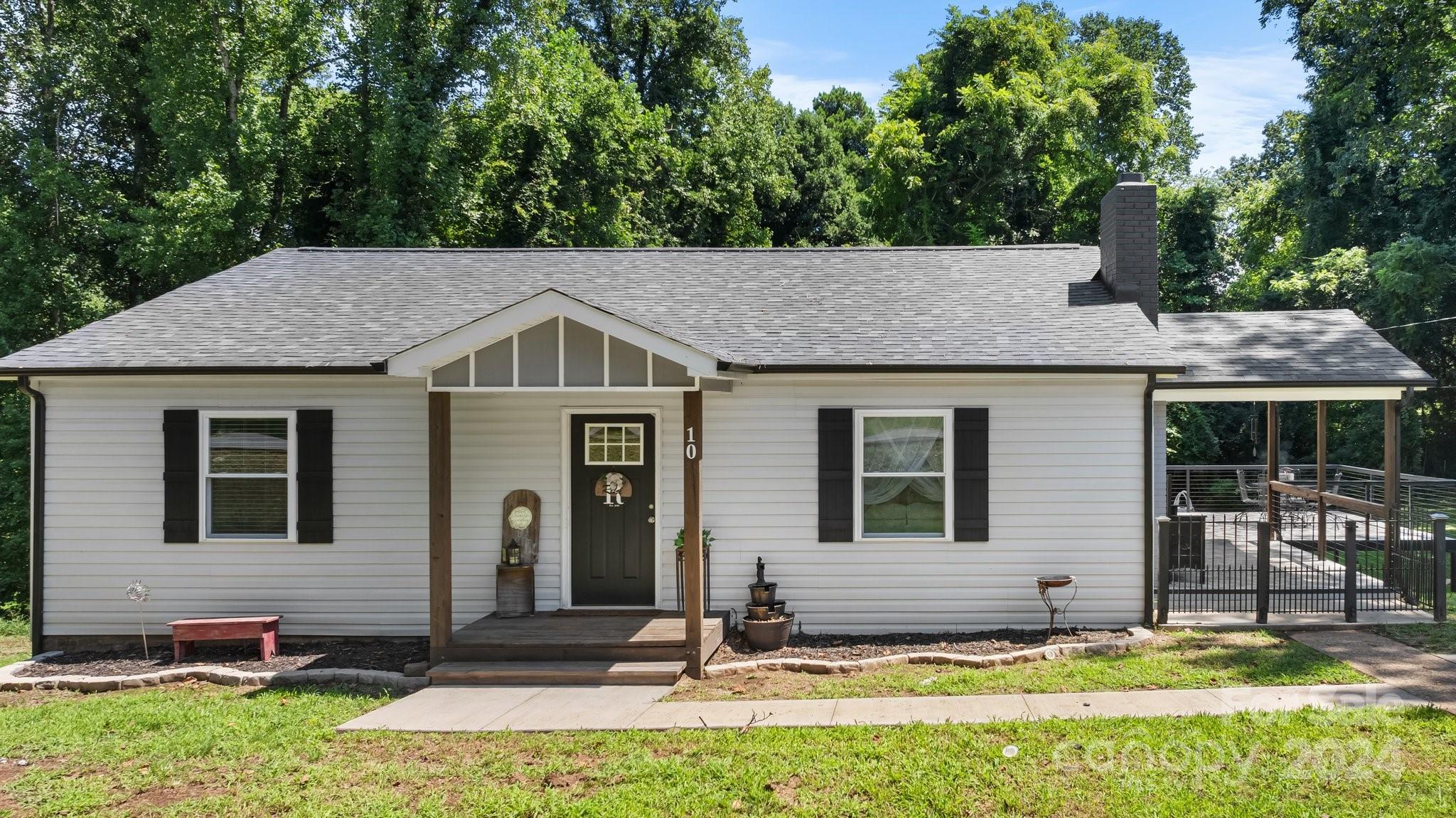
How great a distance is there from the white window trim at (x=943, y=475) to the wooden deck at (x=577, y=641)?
5.86 ft

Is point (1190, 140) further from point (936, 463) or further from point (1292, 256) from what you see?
point (936, 463)

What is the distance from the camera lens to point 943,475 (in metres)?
9.02

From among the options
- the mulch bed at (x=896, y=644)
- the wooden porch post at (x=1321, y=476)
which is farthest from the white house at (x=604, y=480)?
the wooden porch post at (x=1321, y=476)

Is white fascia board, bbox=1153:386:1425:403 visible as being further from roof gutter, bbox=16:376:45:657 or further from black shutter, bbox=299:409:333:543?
roof gutter, bbox=16:376:45:657

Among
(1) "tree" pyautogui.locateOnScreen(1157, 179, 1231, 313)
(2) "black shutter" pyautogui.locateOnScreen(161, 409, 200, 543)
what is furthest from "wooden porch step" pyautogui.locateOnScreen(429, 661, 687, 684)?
(1) "tree" pyautogui.locateOnScreen(1157, 179, 1231, 313)

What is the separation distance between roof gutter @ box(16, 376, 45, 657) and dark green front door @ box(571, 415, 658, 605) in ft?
17.7

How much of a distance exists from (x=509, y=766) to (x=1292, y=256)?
100ft

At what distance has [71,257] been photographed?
61.8ft

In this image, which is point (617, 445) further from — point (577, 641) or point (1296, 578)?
point (1296, 578)

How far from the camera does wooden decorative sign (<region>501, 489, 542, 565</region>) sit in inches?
355

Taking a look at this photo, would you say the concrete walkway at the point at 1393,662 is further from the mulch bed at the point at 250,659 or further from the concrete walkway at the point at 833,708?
the mulch bed at the point at 250,659

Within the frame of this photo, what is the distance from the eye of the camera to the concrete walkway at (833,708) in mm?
6246

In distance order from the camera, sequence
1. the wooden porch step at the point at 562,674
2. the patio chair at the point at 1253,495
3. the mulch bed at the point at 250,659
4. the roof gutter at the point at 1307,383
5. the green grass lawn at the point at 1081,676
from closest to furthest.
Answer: the green grass lawn at the point at 1081,676, the wooden porch step at the point at 562,674, the mulch bed at the point at 250,659, the roof gutter at the point at 1307,383, the patio chair at the point at 1253,495

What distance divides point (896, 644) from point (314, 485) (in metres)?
6.12
